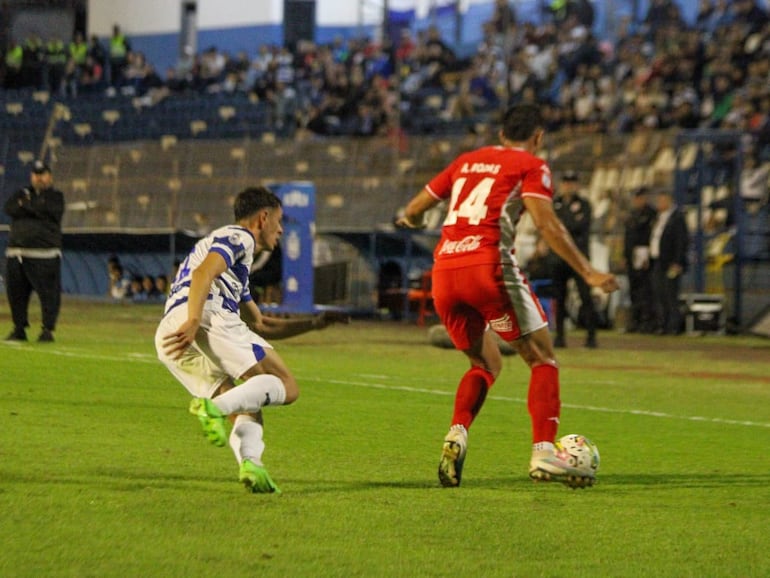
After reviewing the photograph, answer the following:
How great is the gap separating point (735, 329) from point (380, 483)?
1596 centimetres

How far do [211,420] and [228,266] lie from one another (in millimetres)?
776

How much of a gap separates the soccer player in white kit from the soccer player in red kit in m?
1.02

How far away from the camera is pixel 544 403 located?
772cm

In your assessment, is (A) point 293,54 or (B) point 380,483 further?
(A) point 293,54

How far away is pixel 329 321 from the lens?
7.48 meters

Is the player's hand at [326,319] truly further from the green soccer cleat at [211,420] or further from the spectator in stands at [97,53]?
the spectator in stands at [97,53]

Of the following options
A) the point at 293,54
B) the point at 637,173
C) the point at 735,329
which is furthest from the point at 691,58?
the point at 293,54

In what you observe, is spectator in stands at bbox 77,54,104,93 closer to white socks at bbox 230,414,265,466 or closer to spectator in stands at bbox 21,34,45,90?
spectator in stands at bbox 21,34,45,90

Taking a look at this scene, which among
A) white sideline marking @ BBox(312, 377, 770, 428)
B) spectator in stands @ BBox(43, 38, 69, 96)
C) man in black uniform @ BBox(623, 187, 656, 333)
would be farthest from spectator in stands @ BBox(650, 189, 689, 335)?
spectator in stands @ BBox(43, 38, 69, 96)

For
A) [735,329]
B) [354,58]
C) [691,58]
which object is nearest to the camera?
[735,329]

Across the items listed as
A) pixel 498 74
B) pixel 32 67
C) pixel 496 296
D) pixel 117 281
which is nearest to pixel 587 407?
pixel 496 296

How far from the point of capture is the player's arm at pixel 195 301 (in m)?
6.75

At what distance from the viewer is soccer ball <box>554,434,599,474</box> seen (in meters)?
7.43

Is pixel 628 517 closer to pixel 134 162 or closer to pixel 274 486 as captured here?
pixel 274 486
